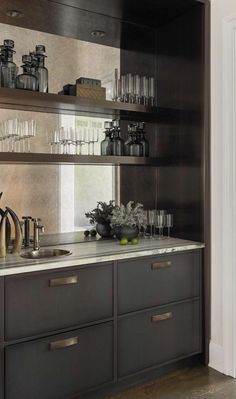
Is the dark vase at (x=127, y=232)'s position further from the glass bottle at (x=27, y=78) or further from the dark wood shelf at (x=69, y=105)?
the glass bottle at (x=27, y=78)

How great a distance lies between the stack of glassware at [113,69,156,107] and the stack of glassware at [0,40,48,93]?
0.58m

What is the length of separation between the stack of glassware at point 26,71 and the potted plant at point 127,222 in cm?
98

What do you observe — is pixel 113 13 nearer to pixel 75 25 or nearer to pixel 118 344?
pixel 75 25

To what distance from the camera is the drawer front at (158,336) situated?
101 inches

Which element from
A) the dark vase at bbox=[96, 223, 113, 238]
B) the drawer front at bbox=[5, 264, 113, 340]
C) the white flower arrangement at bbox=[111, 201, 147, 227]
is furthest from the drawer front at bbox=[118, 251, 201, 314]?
the dark vase at bbox=[96, 223, 113, 238]

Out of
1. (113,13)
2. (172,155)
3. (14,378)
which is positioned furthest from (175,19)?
(14,378)

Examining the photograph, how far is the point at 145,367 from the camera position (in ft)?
8.71

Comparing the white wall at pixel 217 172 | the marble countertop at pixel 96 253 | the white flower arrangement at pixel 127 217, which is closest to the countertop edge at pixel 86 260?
the marble countertop at pixel 96 253

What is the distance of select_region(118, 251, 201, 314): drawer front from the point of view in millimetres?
2551

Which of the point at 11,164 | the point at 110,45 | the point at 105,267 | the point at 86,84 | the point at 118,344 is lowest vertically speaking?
the point at 118,344

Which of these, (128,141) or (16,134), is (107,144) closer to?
(128,141)

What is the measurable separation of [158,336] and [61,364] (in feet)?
2.39

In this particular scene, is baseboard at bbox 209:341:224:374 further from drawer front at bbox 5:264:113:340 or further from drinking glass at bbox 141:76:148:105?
drinking glass at bbox 141:76:148:105

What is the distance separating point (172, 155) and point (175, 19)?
1.03 meters
